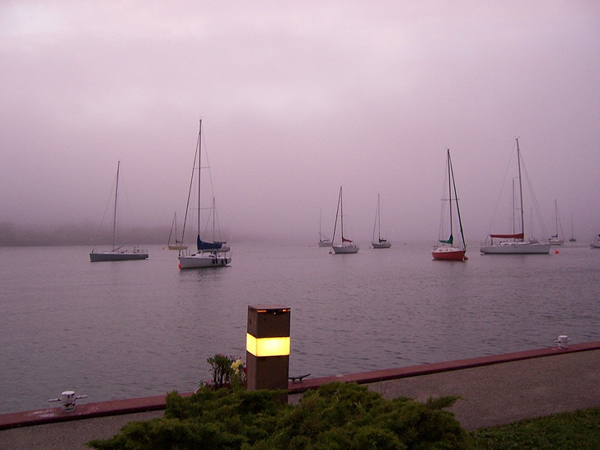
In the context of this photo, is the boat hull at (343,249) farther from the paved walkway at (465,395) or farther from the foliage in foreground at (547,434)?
the foliage in foreground at (547,434)

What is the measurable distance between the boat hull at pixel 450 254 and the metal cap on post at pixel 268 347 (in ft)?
194

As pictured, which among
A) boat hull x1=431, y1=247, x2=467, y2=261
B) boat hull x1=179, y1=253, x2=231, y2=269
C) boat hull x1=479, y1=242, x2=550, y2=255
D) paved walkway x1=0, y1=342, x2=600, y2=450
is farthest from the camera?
boat hull x1=479, y1=242, x2=550, y2=255

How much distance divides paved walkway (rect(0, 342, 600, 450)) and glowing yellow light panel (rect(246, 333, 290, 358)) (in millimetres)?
1194

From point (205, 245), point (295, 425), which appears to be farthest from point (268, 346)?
point (205, 245)

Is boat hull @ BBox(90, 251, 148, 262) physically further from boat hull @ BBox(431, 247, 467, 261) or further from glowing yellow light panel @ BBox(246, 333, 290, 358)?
glowing yellow light panel @ BBox(246, 333, 290, 358)

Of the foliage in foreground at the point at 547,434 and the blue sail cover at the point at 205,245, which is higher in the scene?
the blue sail cover at the point at 205,245

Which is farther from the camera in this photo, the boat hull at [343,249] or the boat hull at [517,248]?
the boat hull at [343,249]

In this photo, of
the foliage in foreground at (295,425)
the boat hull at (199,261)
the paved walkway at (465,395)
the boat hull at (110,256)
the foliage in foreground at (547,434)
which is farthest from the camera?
the boat hull at (110,256)

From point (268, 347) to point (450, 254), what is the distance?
205ft

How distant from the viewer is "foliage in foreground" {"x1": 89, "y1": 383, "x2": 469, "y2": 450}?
337 centimetres

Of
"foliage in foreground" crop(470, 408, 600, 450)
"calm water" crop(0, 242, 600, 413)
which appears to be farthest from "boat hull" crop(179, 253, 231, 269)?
"foliage in foreground" crop(470, 408, 600, 450)

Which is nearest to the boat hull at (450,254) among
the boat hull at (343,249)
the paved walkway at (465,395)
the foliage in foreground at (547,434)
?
the boat hull at (343,249)

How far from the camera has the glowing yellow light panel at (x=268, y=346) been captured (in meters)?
5.32

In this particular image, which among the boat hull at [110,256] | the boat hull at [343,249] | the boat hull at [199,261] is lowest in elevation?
the boat hull at [110,256]
